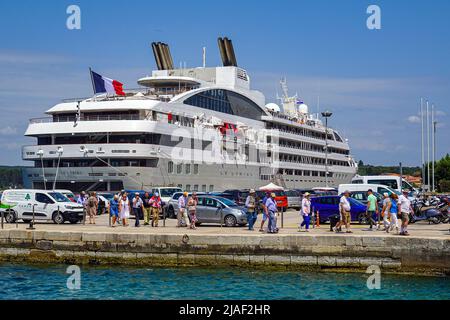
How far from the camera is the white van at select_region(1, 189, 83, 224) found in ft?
105

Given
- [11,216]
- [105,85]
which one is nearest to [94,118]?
[105,85]

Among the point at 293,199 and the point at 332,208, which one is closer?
the point at 332,208

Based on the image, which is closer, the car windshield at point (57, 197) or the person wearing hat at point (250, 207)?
the person wearing hat at point (250, 207)

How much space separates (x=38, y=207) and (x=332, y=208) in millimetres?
13903

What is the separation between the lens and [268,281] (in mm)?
21516

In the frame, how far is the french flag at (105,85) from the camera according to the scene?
181 feet

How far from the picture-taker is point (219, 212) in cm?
3022

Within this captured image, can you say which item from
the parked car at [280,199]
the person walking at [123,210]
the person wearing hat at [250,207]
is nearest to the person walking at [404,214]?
the person wearing hat at [250,207]

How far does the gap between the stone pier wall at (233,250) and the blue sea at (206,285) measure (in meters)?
0.45

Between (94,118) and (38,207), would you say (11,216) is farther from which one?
(94,118)

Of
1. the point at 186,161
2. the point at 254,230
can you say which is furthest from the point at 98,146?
the point at 254,230

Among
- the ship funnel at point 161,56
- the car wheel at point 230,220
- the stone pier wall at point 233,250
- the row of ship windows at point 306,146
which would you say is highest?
the ship funnel at point 161,56
